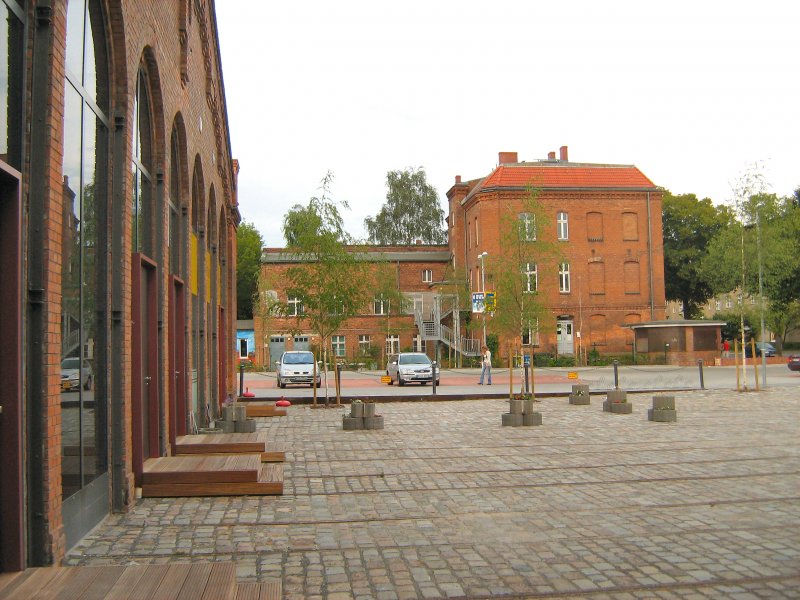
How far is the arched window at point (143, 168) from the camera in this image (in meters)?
9.77

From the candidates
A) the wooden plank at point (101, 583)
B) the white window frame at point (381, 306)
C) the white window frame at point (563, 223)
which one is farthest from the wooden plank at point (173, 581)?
the white window frame at point (563, 223)

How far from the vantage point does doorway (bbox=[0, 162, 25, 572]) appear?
5004 millimetres

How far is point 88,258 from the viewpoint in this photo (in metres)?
7.46

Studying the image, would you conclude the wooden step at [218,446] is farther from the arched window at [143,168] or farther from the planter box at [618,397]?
the planter box at [618,397]

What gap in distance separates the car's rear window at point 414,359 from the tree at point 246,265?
44.4 meters

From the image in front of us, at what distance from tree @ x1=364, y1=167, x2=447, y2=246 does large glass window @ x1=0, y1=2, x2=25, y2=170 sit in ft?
220

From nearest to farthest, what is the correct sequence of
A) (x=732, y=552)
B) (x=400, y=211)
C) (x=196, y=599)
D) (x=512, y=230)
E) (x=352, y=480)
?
(x=196, y=599)
(x=732, y=552)
(x=352, y=480)
(x=512, y=230)
(x=400, y=211)

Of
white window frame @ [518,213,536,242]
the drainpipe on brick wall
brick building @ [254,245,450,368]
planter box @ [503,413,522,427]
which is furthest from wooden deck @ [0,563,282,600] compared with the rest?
the drainpipe on brick wall

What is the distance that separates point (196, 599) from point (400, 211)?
6885 cm

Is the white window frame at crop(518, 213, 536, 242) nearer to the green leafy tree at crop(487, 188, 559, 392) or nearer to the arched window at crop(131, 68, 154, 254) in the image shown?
the green leafy tree at crop(487, 188, 559, 392)

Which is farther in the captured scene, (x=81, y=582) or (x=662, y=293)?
(x=662, y=293)

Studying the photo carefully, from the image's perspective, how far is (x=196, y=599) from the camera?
437cm

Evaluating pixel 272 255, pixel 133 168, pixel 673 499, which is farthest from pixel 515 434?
pixel 272 255

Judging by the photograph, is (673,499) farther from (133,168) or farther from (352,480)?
(133,168)
